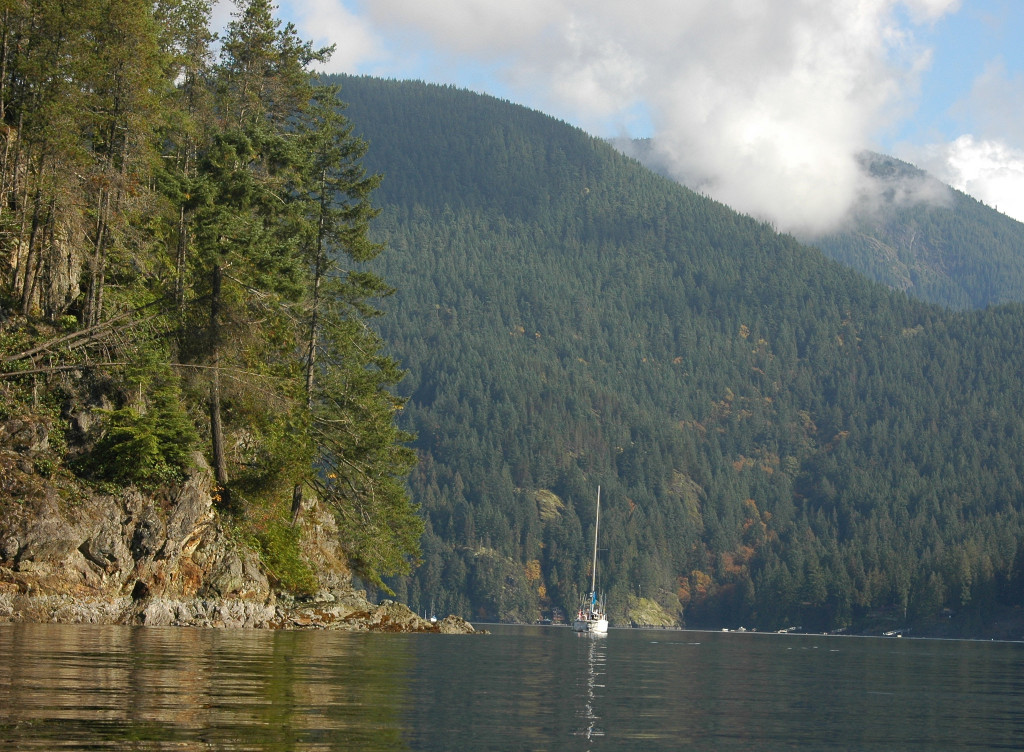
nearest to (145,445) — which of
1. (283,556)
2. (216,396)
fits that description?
(216,396)

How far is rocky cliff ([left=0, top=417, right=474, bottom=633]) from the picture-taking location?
4016 cm

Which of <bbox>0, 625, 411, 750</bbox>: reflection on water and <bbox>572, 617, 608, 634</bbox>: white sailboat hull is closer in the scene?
<bbox>0, 625, 411, 750</bbox>: reflection on water

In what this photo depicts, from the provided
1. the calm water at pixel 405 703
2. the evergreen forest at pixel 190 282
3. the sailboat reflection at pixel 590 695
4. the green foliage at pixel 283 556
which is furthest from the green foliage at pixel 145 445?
the sailboat reflection at pixel 590 695

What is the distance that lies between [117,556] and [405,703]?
24057mm

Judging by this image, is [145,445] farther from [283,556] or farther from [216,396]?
[283,556]

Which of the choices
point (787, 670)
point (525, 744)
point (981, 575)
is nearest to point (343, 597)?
point (787, 670)

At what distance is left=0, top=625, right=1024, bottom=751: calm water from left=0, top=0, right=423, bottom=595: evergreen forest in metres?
9.53

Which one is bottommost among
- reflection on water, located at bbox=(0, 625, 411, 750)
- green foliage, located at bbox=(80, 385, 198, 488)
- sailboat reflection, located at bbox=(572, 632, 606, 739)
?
sailboat reflection, located at bbox=(572, 632, 606, 739)

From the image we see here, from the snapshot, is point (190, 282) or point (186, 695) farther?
point (190, 282)

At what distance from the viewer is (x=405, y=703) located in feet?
73.6

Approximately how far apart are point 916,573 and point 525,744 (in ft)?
571

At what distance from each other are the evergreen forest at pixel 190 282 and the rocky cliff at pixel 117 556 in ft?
1.27

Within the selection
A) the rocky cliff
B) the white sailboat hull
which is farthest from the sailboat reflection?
the white sailboat hull

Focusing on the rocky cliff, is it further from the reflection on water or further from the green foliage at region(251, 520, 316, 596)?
the reflection on water
